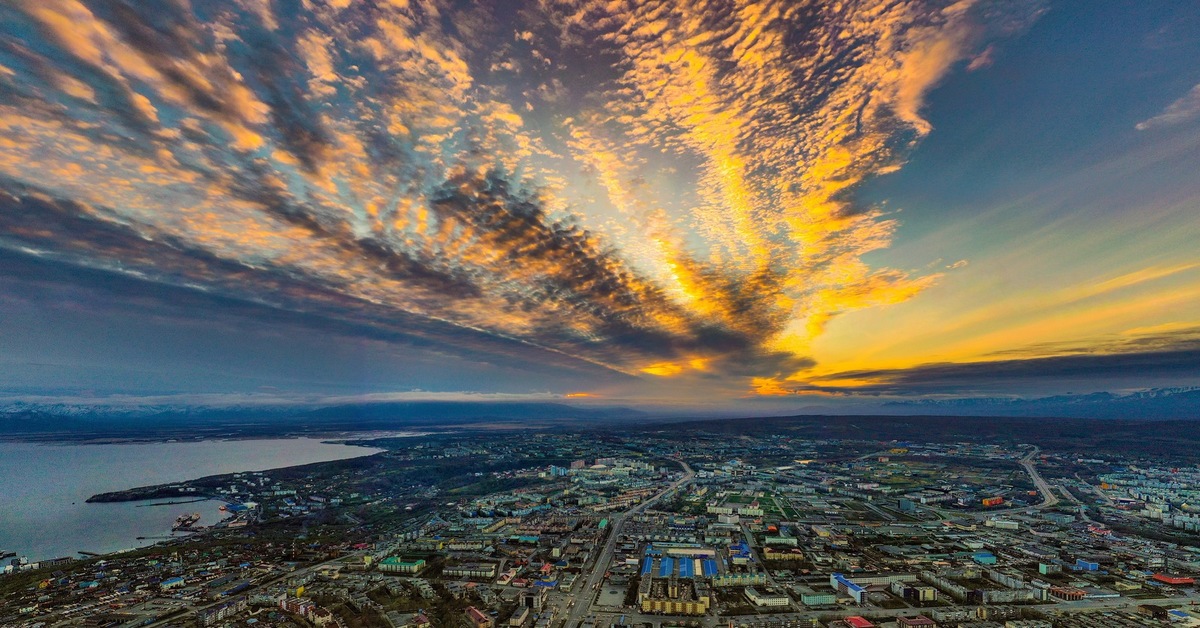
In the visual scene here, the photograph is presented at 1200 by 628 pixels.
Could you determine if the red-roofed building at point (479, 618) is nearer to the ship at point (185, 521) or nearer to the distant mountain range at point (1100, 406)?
the ship at point (185, 521)

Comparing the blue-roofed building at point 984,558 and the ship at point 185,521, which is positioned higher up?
the ship at point 185,521

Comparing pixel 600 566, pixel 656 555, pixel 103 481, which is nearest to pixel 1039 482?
pixel 656 555

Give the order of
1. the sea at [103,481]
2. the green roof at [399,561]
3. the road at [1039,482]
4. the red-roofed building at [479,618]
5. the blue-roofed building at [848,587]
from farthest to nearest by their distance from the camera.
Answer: the road at [1039,482] < the sea at [103,481] < the green roof at [399,561] < the blue-roofed building at [848,587] < the red-roofed building at [479,618]

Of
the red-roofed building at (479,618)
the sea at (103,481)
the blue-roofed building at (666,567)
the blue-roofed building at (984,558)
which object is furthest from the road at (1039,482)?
the sea at (103,481)

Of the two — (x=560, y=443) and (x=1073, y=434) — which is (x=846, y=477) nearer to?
(x=560, y=443)

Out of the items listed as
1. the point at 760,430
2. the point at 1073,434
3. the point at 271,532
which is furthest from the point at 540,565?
the point at 1073,434

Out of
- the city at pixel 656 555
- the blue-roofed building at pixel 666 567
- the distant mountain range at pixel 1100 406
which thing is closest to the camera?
the city at pixel 656 555
